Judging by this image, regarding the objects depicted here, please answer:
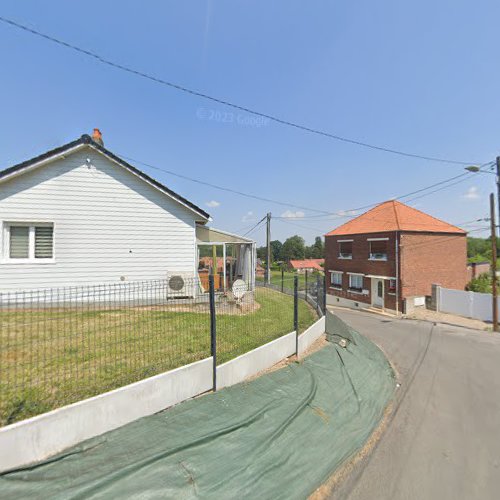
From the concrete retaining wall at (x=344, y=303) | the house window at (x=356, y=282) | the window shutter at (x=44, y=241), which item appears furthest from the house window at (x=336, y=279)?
the window shutter at (x=44, y=241)

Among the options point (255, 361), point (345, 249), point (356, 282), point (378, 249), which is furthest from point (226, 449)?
point (345, 249)

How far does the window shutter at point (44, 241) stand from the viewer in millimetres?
8898

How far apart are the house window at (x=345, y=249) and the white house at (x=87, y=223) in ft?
68.8

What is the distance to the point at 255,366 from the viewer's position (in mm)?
5785

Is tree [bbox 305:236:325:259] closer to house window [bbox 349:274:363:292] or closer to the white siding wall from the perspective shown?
house window [bbox 349:274:363:292]

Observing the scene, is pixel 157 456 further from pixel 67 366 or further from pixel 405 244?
pixel 405 244

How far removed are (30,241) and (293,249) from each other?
11487 centimetres

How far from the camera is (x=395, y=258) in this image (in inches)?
895

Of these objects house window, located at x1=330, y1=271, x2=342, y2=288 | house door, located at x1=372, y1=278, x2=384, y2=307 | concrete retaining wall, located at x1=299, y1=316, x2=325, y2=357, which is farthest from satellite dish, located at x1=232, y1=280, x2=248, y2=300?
house window, located at x1=330, y1=271, x2=342, y2=288

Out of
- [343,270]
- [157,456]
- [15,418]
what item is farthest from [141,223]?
[343,270]

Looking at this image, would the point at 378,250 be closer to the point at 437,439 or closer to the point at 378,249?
the point at 378,249

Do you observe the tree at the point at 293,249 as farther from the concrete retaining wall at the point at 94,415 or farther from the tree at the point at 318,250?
the concrete retaining wall at the point at 94,415

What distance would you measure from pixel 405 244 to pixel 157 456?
23.8 m

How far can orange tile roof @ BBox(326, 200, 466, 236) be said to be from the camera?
23822 mm
